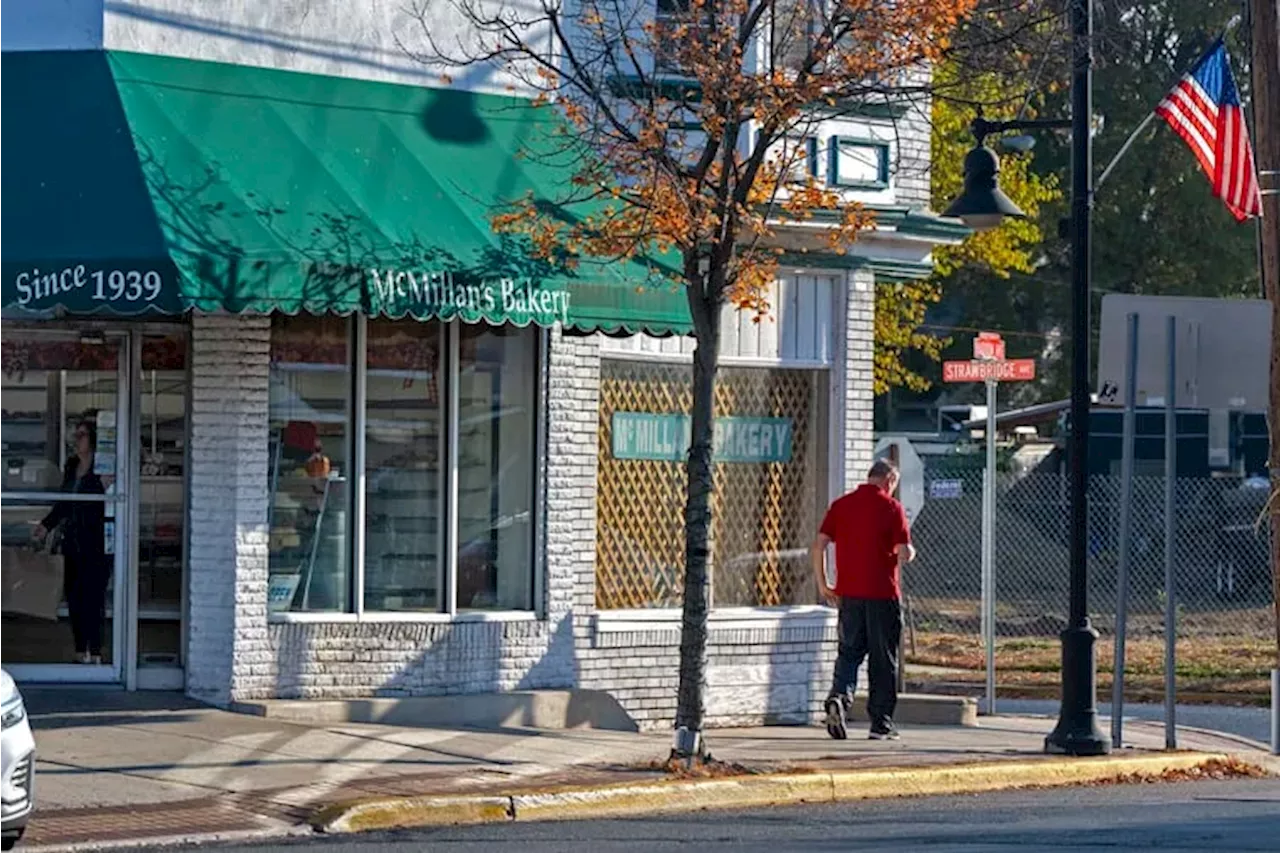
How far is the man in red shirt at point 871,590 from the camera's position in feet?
49.4

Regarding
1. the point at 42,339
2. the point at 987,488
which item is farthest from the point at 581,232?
the point at 987,488

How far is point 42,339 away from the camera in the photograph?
14.1 meters

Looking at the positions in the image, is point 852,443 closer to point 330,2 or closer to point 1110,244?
point 330,2

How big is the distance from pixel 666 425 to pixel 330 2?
12.6 feet

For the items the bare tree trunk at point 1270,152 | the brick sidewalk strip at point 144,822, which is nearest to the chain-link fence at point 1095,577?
the bare tree trunk at point 1270,152

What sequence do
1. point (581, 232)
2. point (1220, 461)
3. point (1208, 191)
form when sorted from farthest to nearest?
point (1208, 191)
point (1220, 461)
point (581, 232)

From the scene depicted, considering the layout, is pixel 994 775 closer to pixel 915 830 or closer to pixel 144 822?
pixel 915 830

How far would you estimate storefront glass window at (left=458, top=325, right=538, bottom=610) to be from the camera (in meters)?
14.9

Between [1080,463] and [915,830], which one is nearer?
[915,830]

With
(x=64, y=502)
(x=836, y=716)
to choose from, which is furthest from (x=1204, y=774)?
(x=64, y=502)

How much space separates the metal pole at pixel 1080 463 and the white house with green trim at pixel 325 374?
1.55m

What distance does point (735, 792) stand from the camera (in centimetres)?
1225

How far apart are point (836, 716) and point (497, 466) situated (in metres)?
2.90

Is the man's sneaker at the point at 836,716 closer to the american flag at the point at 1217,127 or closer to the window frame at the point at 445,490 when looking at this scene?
the window frame at the point at 445,490
